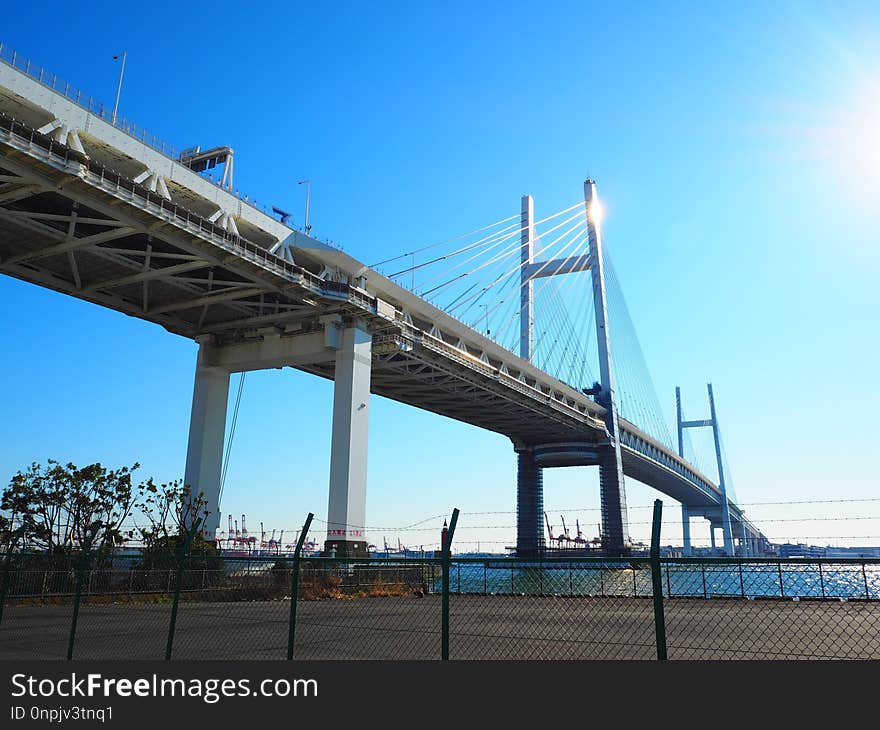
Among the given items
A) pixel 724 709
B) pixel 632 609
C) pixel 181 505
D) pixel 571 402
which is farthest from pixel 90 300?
pixel 571 402

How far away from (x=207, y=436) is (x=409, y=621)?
907 inches

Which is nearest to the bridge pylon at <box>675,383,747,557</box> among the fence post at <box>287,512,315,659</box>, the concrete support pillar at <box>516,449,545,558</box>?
the concrete support pillar at <box>516,449,545,558</box>

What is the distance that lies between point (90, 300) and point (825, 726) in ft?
114

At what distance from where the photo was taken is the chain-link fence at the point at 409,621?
34.6 feet

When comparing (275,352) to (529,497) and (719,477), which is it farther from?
(719,477)

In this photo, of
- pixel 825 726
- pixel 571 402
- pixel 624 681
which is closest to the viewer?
pixel 825 726

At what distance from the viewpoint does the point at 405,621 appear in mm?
17188

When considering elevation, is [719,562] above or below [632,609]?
above

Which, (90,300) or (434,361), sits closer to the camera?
(90,300)

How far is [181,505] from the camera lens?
1249 inches

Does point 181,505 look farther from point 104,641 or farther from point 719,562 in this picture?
point 719,562

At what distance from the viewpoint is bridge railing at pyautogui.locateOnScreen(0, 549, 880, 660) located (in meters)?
10.6

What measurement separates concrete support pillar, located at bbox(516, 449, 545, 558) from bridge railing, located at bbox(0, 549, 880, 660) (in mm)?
53386

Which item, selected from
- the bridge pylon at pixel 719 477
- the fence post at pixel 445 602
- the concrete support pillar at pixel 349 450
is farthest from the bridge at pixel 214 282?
the bridge pylon at pixel 719 477
